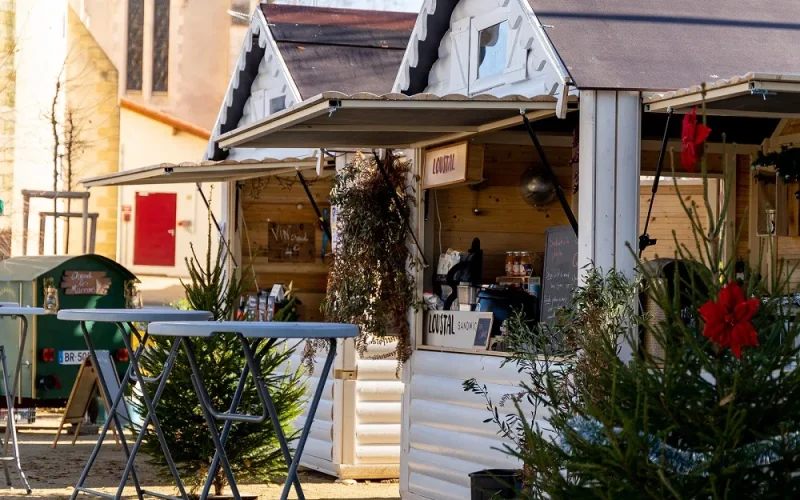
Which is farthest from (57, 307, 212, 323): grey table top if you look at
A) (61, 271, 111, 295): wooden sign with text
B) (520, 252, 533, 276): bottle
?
(61, 271, 111, 295): wooden sign with text

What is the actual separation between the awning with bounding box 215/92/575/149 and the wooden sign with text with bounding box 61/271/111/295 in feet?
16.2

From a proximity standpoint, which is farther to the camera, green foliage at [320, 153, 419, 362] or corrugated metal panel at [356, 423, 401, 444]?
corrugated metal panel at [356, 423, 401, 444]

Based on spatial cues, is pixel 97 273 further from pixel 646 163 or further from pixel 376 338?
pixel 646 163

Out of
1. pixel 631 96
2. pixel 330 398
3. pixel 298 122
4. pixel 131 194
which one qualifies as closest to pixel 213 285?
pixel 298 122

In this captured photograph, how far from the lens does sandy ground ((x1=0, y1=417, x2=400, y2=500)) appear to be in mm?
9695

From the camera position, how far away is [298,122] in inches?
301

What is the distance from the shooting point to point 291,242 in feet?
43.4

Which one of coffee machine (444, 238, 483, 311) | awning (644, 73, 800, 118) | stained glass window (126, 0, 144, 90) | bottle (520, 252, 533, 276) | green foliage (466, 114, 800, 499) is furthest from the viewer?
stained glass window (126, 0, 144, 90)

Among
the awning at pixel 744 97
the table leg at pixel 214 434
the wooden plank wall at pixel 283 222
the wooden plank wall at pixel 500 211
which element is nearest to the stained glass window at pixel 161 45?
the wooden plank wall at pixel 283 222

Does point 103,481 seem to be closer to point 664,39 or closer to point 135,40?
point 664,39

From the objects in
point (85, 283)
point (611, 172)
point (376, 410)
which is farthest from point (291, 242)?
point (611, 172)

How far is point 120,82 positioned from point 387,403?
26630mm

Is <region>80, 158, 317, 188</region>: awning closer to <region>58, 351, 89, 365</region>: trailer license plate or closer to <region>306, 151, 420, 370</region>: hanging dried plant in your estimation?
<region>306, 151, 420, 370</region>: hanging dried plant

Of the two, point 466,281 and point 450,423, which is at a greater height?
point 466,281
